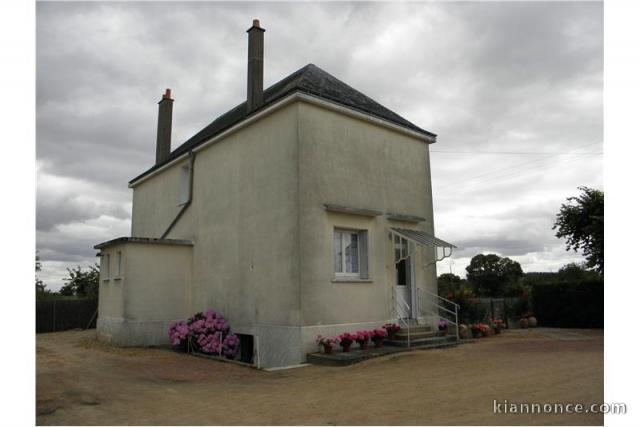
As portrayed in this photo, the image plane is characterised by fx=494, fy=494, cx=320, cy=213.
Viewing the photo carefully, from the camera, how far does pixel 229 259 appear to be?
566 inches

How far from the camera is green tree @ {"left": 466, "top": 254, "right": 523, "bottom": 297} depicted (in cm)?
4428

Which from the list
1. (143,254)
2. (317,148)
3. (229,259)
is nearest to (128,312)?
(143,254)

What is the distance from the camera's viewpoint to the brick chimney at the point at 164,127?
2140 cm

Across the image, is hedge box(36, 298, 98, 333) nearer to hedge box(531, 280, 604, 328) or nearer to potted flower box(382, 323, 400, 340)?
potted flower box(382, 323, 400, 340)

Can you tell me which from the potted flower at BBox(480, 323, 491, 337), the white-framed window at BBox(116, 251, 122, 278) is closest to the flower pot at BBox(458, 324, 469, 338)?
the potted flower at BBox(480, 323, 491, 337)

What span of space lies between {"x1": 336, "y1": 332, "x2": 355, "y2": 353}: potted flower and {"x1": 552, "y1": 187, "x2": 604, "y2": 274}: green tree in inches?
447

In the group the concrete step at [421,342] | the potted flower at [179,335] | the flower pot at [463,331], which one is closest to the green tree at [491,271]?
the flower pot at [463,331]

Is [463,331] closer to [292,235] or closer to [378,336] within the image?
[378,336]

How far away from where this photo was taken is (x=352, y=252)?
1323 centimetres

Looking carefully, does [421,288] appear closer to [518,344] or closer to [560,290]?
[518,344]

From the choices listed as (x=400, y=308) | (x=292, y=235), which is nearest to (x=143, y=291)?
(x=292, y=235)

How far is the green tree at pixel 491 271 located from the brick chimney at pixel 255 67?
34376mm

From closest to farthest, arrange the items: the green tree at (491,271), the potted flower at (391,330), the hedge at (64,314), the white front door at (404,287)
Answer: the potted flower at (391,330)
the white front door at (404,287)
the hedge at (64,314)
the green tree at (491,271)

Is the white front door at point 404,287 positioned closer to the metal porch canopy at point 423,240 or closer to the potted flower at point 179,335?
the metal porch canopy at point 423,240
